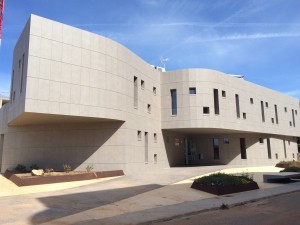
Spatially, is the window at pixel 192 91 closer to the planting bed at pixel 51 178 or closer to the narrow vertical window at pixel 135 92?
the narrow vertical window at pixel 135 92

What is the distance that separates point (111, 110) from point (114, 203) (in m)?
11.1

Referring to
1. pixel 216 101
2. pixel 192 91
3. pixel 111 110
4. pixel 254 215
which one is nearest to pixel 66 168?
pixel 111 110

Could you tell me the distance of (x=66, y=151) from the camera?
25.1 m

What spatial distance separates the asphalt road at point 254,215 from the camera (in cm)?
958

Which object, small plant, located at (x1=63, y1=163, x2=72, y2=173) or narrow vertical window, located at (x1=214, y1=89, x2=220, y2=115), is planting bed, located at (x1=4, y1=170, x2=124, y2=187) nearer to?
small plant, located at (x1=63, y1=163, x2=72, y2=173)

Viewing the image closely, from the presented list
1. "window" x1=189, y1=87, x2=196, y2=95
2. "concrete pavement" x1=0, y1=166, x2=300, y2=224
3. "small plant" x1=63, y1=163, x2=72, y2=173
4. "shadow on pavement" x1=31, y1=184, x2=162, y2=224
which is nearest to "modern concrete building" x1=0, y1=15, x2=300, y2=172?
"window" x1=189, y1=87, x2=196, y2=95

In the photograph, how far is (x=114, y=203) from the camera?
13.5 meters

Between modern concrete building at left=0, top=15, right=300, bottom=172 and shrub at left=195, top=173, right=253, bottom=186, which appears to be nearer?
shrub at left=195, top=173, right=253, bottom=186

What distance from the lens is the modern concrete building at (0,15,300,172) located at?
21.0 metres

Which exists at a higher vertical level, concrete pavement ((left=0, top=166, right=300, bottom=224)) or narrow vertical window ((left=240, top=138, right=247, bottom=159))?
narrow vertical window ((left=240, top=138, right=247, bottom=159))

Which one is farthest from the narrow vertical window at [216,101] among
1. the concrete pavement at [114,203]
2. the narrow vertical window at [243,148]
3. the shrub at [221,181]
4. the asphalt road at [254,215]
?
the asphalt road at [254,215]

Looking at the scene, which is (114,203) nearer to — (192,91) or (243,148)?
(192,91)

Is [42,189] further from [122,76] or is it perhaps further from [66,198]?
[122,76]

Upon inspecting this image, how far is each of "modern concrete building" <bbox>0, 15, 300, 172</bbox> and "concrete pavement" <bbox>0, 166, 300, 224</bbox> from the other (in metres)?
6.08
